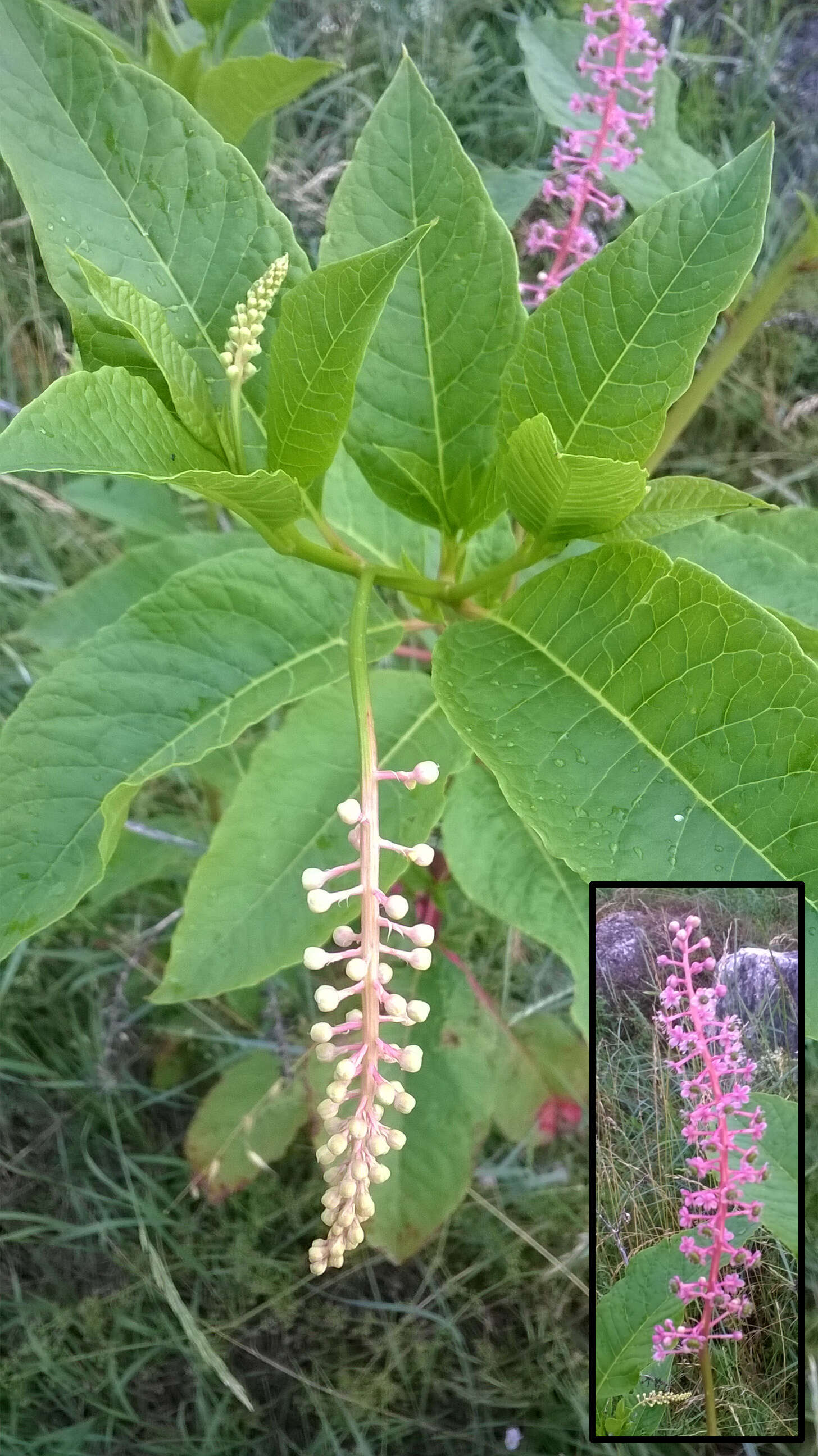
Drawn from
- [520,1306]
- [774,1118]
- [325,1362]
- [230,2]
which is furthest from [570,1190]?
[230,2]

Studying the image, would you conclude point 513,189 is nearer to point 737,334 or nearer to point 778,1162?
point 737,334

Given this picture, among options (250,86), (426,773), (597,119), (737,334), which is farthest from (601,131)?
(426,773)

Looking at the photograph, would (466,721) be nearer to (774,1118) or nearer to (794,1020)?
(794,1020)

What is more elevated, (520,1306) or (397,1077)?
(397,1077)

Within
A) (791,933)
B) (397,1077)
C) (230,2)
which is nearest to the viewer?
(791,933)

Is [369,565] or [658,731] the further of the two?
[369,565]

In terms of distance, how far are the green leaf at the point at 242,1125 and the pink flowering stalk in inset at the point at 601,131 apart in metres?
1.65

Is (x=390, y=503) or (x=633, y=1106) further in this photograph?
(x=390, y=503)

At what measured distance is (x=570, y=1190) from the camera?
2449mm

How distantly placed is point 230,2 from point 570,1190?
7.90ft

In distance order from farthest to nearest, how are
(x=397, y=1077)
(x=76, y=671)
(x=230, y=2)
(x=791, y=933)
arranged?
(x=397, y=1077) → (x=230, y=2) → (x=76, y=671) → (x=791, y=933)

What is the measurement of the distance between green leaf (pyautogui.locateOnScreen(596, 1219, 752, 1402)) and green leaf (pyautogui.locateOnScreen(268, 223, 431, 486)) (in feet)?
3.02

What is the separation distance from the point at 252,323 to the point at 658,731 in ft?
1.74

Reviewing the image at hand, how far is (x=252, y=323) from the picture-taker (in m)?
0.98
